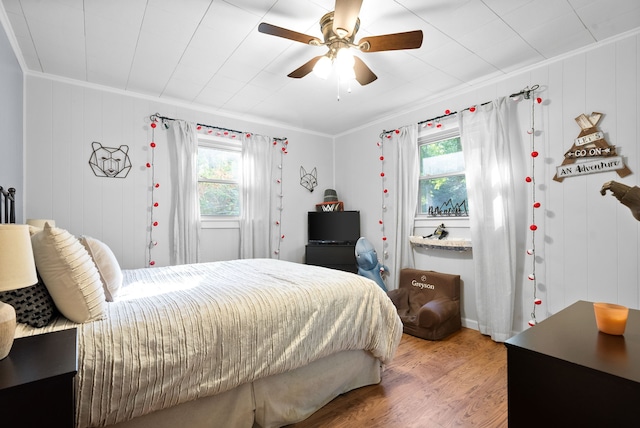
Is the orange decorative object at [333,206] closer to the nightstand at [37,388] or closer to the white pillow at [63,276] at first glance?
the white pillow at [63,276]

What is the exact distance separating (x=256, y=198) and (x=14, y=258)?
9.92 feet

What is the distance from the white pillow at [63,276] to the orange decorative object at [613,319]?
1.95m

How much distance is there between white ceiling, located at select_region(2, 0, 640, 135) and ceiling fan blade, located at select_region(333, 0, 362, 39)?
13.1 inches

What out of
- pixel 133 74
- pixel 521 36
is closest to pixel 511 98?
pixel 521 36

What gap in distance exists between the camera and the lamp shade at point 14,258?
0.90 metres

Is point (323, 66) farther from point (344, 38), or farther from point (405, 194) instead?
point (405, 194)

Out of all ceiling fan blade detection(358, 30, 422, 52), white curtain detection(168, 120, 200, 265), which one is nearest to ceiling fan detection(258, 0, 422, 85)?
ceiling fan blade detection(358, 30, 422, 52)

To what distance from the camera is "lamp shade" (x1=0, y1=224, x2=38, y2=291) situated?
2.96 feet

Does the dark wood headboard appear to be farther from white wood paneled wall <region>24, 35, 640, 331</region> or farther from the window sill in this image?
the window sill

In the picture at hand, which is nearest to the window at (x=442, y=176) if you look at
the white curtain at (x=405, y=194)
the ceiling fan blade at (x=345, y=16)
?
the white curtain at (x=405, y=194)

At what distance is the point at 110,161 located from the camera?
10.2ft

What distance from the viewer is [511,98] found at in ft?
9.45

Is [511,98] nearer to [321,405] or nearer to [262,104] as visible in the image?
[262,104]

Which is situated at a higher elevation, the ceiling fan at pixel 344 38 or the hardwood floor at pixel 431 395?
the ceiling fan at pixel 344 38
